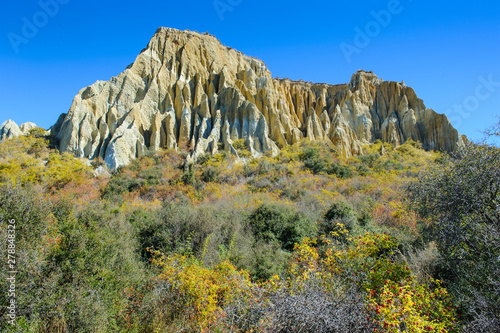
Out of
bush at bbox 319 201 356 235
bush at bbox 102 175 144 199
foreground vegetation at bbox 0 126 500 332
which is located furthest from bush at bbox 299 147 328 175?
bush at bbox 102 175 144 199

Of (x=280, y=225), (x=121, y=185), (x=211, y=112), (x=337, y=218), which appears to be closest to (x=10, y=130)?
(x=121, y=185)

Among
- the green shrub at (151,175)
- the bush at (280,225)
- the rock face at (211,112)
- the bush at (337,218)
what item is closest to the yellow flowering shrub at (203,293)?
the bush at (280,225)

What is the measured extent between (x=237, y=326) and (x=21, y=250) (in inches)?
169

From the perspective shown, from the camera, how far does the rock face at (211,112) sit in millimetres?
24641

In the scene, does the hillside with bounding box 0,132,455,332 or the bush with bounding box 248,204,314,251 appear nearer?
the hillside with bounding box 0,132,455,332

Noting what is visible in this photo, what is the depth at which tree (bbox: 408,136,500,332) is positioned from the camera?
4.44m

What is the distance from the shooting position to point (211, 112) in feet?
100

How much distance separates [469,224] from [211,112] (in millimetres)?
28260

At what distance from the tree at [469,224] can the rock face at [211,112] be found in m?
20.0

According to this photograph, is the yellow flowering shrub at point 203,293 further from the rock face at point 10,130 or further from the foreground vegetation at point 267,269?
the rock face at point 10,130

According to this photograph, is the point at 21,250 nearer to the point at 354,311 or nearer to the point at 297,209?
the point at 354,311

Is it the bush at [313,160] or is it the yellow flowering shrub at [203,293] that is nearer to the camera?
the yellow flowering shrub at [203,293]

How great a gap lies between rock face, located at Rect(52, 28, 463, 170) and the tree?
65.6 ft

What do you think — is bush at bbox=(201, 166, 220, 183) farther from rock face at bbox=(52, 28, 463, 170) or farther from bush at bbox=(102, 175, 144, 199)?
bush at bbox=(102, 175, 144, 199)
